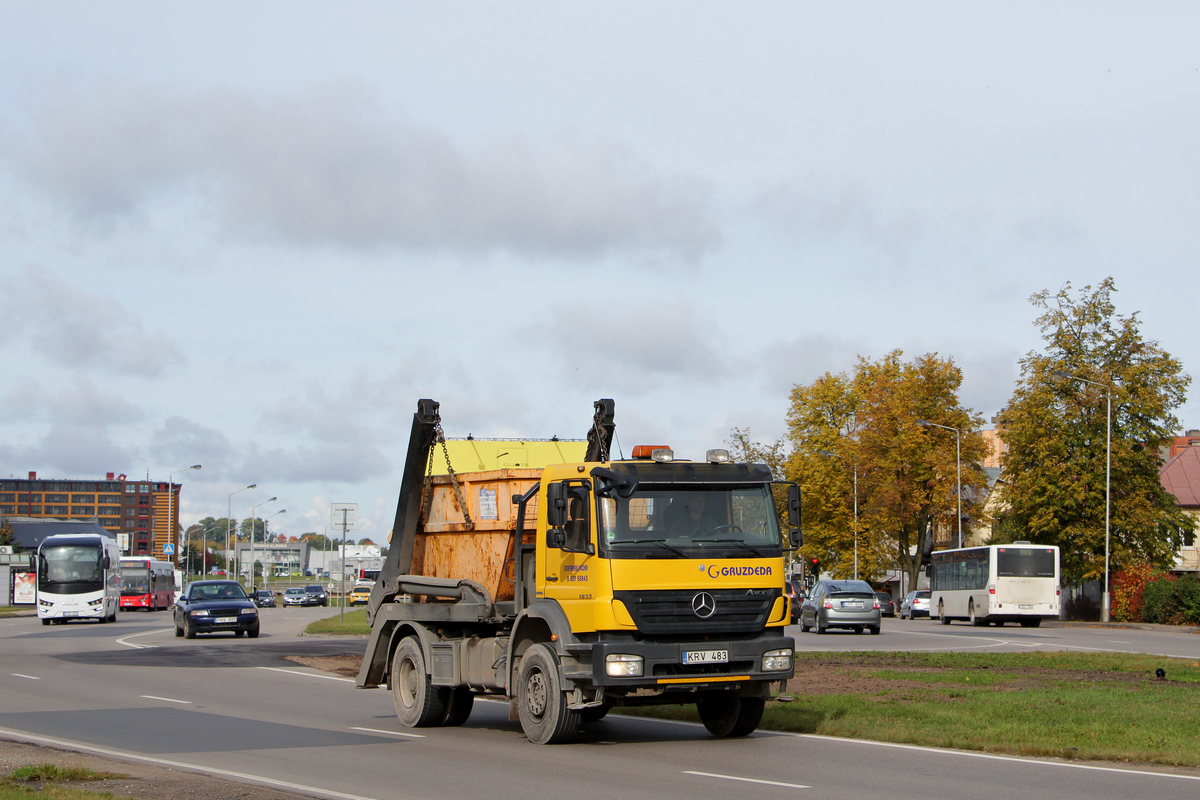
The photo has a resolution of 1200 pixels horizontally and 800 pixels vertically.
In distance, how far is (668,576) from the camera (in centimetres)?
1205

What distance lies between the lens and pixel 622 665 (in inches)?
466

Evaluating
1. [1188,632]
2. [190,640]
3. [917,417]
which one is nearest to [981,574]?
[1188,632]

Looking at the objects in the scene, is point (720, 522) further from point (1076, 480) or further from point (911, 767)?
point (1076, 480)

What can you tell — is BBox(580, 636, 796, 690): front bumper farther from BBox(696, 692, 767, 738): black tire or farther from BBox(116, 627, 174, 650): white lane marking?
BBox(116, 627, 174, 650): white lane marking

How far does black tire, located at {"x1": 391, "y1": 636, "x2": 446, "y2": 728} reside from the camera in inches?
569

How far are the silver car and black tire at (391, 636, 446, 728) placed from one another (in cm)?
2592

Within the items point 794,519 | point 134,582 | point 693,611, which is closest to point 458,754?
point 693,611

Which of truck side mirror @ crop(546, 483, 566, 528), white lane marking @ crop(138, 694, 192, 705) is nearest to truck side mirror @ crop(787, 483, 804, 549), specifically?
truck side mirror @ crop(546, 483, 566, 528)

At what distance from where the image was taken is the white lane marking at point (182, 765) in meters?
9.84

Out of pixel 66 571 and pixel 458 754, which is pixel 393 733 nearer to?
pixel 458 754

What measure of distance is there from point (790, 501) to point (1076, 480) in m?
47.8

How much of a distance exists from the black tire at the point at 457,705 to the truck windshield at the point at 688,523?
3.41m

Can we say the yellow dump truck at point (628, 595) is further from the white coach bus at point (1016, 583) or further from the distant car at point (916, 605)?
the distant car at point (916, 605)

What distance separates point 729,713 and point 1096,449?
Result: 4805 centimetres
